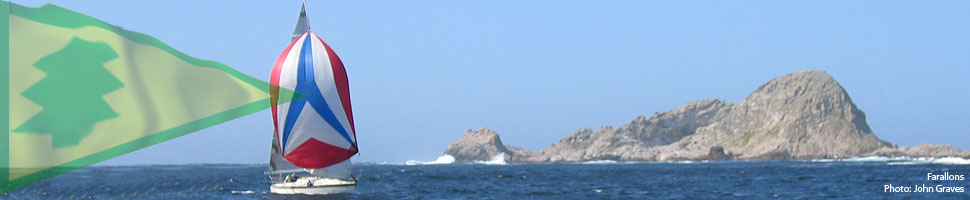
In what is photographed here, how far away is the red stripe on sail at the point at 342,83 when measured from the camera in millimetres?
45031

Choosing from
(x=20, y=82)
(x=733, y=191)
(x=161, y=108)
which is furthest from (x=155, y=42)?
(x=733, y=191)

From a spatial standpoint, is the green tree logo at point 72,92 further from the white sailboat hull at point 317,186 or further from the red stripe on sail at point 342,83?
the white sailboat hull at point 317,186

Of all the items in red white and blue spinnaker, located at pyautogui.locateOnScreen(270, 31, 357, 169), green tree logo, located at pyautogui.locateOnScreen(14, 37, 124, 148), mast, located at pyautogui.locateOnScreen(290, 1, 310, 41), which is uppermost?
mast, located at pyautogui.locateOnScreen(290, 1, 310, 41)

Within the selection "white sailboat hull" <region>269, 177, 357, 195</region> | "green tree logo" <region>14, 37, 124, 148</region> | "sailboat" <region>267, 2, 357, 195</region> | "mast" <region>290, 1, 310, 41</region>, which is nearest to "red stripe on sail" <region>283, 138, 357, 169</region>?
"sailboat" <region>267, 2, 357, 195</region>

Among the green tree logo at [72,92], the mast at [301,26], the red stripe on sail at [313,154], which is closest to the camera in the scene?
the green tree logo at [72,92]

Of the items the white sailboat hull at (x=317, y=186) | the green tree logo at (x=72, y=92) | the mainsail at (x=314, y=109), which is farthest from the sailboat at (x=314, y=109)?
the green tree logo at (x=72, y=92)

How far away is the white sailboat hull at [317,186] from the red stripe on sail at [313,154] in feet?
16.5

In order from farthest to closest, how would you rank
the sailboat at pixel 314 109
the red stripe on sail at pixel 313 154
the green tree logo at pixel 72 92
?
the red stripe on sail at pixel 313 154 → the sailboat at pixel 314 109 → the green tree logo at pixel 72 92

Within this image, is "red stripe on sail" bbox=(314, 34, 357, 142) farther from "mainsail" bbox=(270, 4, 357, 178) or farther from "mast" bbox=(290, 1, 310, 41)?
"mast" bbox=(290, 1, 310, 41)

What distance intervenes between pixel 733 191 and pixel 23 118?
65.0 meters

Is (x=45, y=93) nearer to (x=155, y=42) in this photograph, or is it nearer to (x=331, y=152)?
(x=155, y=42)

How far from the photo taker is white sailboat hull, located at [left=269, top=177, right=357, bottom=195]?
51031 mm

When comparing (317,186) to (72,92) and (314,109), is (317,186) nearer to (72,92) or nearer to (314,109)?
(314,109)

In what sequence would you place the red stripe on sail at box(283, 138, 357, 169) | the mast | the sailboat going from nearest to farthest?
the sailboat < the red stripe on sail at box(283, 138, 357, 169) < the mast
